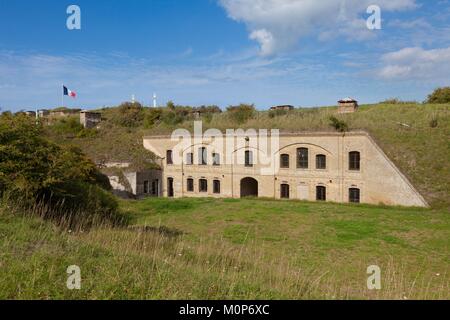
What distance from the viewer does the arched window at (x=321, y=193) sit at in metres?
26.6

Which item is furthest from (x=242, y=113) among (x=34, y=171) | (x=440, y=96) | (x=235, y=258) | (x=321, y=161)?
(x=235, y=258)

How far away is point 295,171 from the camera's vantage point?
1090 inches

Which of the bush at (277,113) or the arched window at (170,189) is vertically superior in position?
the bush at (277,113)

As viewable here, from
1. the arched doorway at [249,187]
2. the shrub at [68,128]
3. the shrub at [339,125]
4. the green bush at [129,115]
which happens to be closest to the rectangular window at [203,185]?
the arched doorway at [249,187]

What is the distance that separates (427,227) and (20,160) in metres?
16.5

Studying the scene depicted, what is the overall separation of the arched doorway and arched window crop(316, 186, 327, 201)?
19.3ft

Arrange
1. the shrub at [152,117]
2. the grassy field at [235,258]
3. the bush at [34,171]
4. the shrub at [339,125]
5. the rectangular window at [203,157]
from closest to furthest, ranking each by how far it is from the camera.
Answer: the grassy field at [235,258], the bush at [34,171], the shrub at [339,125], the rectangular window at [203,157], the shrub at [152,117]

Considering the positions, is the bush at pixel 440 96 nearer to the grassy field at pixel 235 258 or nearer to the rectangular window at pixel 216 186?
the grassy field at pixel 235 258

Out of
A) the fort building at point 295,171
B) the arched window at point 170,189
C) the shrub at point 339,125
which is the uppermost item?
the shrub at point 339,125

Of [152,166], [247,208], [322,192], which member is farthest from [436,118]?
[152,166]

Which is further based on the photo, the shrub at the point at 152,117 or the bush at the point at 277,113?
the shrub at the point at 152,117

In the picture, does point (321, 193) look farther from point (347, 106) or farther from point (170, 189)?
point (170, 189)

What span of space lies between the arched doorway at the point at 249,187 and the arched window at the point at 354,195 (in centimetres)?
810
